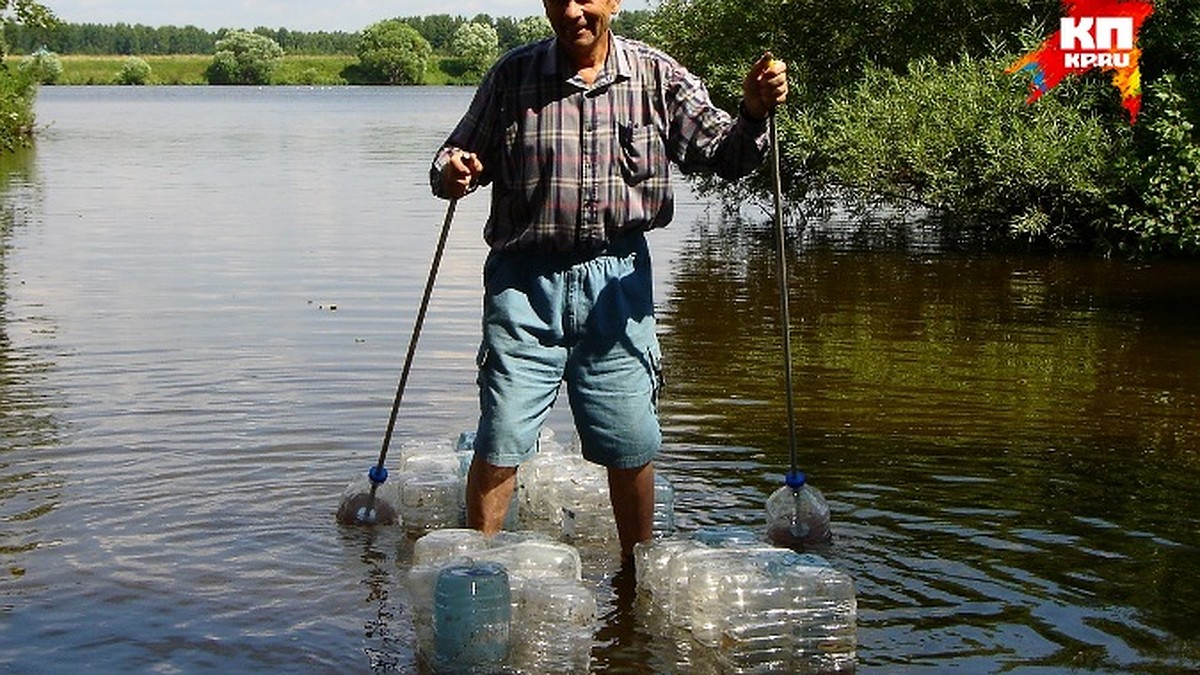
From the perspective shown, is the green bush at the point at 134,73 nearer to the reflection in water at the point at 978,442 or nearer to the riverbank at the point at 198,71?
the riverbank at the point at 198,71

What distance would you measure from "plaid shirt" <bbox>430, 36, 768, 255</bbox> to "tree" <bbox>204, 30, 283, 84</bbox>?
480ft

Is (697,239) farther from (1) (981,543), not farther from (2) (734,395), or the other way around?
(1) (981,543)

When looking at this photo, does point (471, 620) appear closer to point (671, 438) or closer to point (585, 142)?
point (585, 142)

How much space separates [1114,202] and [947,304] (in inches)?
163

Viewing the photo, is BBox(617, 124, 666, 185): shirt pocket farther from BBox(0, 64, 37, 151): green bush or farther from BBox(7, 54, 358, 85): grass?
A: BBox(7, 54, 358, 85): grass

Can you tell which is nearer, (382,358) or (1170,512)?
(1170,512)

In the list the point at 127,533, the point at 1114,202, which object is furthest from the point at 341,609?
the point at 1114,202

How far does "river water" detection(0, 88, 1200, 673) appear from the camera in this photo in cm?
554

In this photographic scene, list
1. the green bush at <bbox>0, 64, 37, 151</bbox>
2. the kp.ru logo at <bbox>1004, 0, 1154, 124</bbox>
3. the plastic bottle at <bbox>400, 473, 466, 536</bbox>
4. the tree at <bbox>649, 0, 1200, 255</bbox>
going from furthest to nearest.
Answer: the green bush at <bbox>0, 64, 37, 151</bbox> < the kp.ru logo at <bbox>1004, 0, 1154, 124</bbox> < the tree at <bbox>649, 0, 1200, 255</bbox> < the plastic bottle at <bbox>400, 473, 466, 536</bbox>

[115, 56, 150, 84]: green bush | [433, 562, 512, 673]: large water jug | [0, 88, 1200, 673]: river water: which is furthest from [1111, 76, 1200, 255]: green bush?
[115, 56, 150, 84]: green bush

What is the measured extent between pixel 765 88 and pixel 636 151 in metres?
0.45

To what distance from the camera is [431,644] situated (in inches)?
203

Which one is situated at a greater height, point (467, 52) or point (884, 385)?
point (467, 52)

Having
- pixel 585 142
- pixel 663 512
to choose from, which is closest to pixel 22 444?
pixel 663 512
